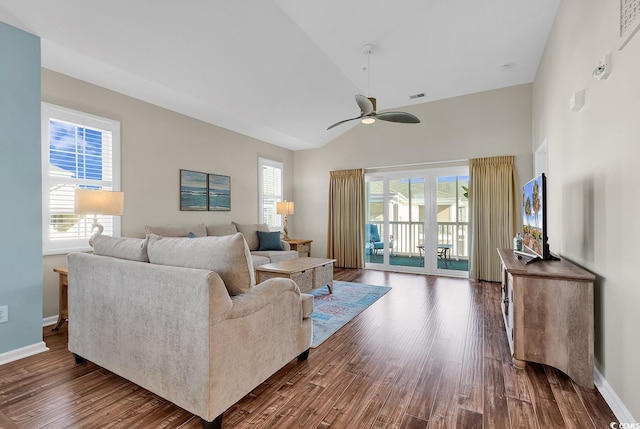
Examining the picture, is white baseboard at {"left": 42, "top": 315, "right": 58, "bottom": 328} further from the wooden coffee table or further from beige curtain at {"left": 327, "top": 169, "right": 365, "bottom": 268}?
beige curtain at {"left": 327, "top": 169, "right": 365, "bottom": 268}

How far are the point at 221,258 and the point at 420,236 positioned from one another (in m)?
4.87

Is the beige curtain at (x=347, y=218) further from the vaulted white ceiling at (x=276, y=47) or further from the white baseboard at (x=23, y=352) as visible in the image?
the white baseboard at (x=23, y=352)

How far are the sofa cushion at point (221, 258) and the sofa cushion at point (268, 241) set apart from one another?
348cm

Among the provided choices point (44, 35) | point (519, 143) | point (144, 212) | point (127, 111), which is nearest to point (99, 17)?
point (44, 35)

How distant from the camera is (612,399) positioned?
1791 mm

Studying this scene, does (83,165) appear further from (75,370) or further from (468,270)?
(468,270)

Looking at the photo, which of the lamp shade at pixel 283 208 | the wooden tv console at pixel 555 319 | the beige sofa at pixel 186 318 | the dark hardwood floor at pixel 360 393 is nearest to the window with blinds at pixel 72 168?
the dark hardwood floor at pixel 360 393

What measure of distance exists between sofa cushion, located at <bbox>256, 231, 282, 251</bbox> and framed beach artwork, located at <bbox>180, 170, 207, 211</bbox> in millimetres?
1072

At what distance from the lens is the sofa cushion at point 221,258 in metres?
1.71

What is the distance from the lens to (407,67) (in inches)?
171

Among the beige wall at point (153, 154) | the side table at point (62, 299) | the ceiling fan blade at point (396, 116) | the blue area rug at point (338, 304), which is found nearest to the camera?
the side table at point (62, 299)

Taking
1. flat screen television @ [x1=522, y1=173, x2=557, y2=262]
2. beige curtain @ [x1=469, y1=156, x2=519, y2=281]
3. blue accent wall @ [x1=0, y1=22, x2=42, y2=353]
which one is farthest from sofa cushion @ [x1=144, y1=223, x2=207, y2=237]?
beige curtain @ [x1=469, y1=156, x2=519, y2=281]

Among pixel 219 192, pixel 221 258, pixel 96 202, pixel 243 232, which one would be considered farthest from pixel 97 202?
pixel 243 232

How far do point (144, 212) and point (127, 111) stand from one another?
1321mm
